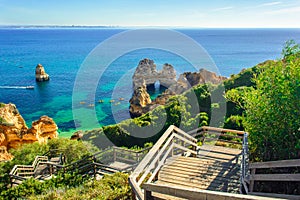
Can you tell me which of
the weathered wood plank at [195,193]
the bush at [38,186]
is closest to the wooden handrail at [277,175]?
the weathered wood plank at [195,193]

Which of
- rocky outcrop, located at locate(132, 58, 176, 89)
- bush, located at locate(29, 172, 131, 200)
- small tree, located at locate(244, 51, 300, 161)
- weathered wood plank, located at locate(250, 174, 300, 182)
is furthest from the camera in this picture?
rocky outcrop, located at locate(132, 58, 176, 89)

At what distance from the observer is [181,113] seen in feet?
65.2

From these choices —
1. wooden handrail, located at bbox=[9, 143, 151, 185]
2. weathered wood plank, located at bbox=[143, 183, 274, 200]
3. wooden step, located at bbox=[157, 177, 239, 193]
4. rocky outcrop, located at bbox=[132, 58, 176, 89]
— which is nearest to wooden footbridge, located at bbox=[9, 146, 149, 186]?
wooden handrail, located at bbox=[9, 143, 151, 185]

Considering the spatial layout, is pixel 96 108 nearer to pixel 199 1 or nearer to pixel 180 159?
pixel 199 1

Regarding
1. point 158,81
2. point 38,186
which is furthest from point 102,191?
point 158,81

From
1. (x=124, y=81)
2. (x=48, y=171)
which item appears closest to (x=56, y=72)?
(x=124, y=81)

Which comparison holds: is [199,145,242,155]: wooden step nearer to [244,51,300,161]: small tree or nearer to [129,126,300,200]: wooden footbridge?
[129,126,300,200]: wooden footbridge

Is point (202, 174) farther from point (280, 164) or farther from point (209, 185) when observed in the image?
point (280, 164)

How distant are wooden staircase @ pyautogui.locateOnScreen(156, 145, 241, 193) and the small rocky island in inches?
998

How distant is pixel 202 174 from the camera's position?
5730mm

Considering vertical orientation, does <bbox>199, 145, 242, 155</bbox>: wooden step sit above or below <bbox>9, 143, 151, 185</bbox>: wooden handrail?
above

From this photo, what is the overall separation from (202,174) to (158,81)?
49.6 m

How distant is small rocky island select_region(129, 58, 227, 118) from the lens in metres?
33.6

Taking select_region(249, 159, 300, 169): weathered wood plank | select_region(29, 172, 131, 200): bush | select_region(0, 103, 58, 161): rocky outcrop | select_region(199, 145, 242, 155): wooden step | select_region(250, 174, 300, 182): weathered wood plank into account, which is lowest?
select_region(0, 103, 58, 161): rocky outcrop
